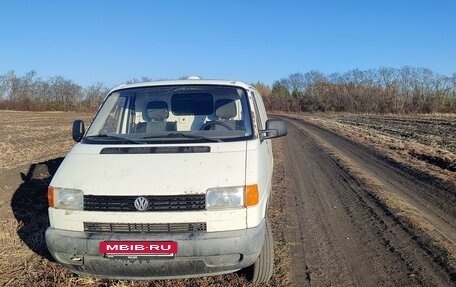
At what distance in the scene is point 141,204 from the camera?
12.3 ft

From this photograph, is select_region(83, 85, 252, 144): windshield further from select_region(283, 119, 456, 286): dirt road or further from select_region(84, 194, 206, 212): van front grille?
select_region(283, 119, 456, 286): dirt road

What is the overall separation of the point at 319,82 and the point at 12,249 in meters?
95.3

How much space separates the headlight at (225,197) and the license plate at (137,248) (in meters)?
0.48

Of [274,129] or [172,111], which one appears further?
[172,111]

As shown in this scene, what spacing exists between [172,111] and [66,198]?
1.98m

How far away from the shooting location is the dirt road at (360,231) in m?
4.68

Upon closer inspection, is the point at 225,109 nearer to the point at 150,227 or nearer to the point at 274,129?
the point at 274,129

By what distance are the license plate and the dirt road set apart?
162 centimetres

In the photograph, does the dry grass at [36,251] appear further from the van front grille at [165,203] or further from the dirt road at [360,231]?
the van front grille at [165,203]

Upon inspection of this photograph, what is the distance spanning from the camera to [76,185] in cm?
389

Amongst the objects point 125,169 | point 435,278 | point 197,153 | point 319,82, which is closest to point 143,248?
point 125,169

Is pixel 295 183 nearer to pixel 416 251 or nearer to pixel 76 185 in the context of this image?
pixel 416 251

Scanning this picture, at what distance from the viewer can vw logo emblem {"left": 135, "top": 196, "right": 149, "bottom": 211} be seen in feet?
12.3

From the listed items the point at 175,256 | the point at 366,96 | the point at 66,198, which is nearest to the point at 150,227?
the point at 175,256
